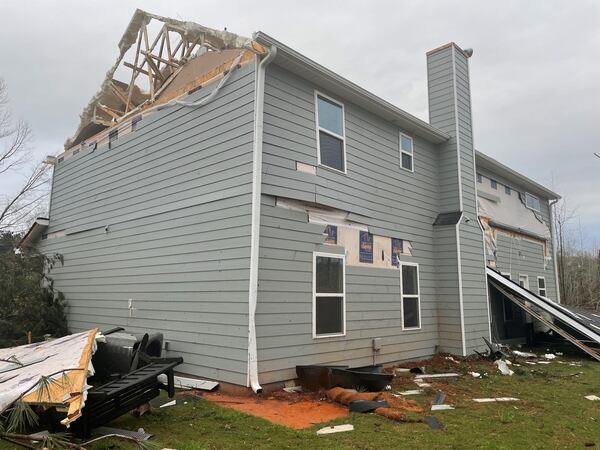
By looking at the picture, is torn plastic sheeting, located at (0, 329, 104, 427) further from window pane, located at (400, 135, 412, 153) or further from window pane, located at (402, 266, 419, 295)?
window pane, located at (400, 135, 412, 153)

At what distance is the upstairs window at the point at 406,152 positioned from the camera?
33.3 ft

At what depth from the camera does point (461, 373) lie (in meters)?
8.42

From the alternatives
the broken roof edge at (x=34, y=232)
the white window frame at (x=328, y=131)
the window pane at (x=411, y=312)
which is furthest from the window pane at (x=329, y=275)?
the broken roof edge at (x=34, y=232)

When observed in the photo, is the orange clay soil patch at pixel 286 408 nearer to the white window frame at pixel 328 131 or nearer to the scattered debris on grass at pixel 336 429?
the scattered debris on grass at pixel 336 429

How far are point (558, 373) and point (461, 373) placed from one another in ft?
7.12

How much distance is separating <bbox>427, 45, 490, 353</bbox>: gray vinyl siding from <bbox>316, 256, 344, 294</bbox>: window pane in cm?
360

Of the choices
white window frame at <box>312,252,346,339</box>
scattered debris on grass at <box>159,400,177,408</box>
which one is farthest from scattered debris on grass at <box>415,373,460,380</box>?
scattered debris on grass at <box>159,400,177,408</box>

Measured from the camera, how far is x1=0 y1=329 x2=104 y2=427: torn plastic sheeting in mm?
3688

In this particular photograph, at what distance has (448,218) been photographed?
10602mm

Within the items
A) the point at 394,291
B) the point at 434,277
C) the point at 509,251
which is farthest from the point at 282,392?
the point at 509,251

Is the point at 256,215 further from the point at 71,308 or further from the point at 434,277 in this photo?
the point at 71,308

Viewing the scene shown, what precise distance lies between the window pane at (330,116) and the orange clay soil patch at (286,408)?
4.77 metres

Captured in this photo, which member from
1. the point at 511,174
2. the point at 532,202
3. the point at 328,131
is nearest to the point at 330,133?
the point at 328,131

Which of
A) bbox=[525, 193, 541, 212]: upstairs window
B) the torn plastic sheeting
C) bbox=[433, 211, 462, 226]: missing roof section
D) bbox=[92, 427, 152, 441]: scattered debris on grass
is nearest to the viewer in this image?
the torn plastic sheeting
